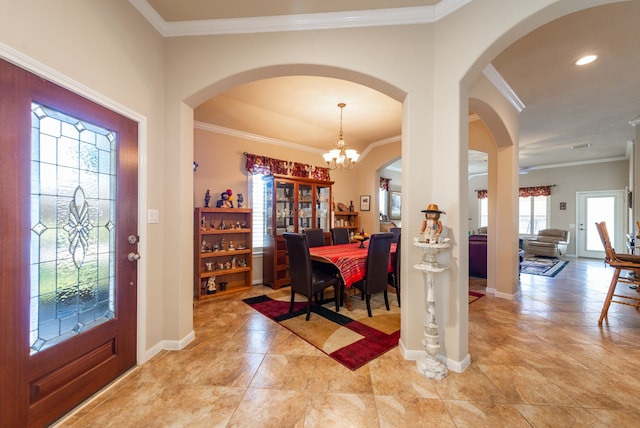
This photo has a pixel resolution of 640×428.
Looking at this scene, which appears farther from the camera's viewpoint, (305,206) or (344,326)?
(305,206)

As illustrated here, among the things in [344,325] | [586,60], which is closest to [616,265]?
[586,60]

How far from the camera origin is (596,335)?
2.42 meters

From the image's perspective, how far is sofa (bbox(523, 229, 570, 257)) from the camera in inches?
271

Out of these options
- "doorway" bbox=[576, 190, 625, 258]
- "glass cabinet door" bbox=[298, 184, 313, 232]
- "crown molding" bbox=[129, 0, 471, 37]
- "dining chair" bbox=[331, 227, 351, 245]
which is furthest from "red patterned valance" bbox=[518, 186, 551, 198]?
"crown molding" bbox=[129, 0, 471, 37]

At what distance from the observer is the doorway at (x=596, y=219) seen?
6621mm

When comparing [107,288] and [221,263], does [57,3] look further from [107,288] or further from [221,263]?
[221,263]

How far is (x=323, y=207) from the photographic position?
197 inches

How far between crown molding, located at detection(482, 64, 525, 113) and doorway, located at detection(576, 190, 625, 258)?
5.64 m

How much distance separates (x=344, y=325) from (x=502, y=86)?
10.7 ft

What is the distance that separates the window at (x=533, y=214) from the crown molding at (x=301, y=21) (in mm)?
8408

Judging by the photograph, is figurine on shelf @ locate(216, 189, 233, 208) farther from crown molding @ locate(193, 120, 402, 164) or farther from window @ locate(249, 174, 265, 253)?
crown molding @ locate(193, 120, 402, 164)

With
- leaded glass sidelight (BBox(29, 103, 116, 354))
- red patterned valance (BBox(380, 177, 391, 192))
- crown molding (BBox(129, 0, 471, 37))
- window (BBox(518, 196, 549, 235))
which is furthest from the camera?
window (BBox(518, 196, 549, 235))

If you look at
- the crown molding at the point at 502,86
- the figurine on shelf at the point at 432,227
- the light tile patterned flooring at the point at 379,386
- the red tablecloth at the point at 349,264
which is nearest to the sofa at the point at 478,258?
the light tile patterned flooring at the point at 379,386

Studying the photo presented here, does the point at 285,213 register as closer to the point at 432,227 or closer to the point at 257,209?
the point at 257,209
